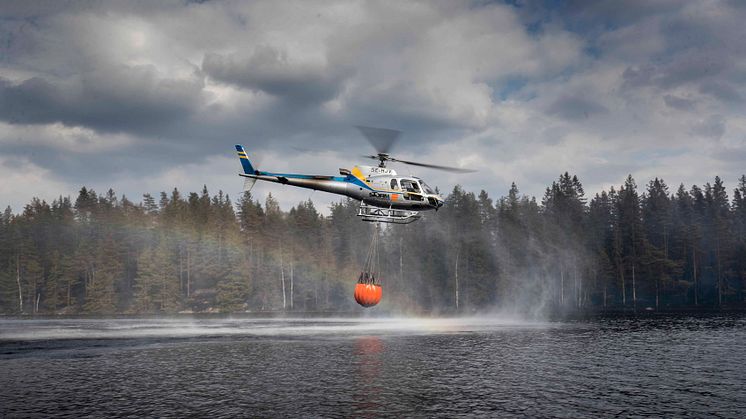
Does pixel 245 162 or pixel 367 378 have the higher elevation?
pixel 245 162

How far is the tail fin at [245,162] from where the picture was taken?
47.3 m

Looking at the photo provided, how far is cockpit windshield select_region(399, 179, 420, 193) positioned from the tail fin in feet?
41.3

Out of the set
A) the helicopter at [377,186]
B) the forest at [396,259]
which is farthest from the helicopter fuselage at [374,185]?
the forest at [396,259]

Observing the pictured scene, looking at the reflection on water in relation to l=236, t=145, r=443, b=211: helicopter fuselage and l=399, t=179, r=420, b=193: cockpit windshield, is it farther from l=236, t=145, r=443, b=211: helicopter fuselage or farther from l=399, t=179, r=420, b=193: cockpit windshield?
l=399, t=179, r=420, b=193: cockpit windshield

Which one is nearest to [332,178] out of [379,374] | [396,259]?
[379,374]

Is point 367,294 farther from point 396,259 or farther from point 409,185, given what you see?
point 396,259

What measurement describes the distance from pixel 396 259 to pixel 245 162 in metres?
90.5

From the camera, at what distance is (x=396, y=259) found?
135 metres

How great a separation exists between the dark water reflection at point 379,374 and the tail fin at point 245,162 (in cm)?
1642

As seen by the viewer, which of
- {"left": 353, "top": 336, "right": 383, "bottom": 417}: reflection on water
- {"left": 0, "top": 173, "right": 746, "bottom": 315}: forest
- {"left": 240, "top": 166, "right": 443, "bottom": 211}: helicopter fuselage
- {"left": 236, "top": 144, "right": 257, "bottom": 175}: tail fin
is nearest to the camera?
{"left": 353, "top": 336, "right": 383, "bottom": 417}: reflection on water

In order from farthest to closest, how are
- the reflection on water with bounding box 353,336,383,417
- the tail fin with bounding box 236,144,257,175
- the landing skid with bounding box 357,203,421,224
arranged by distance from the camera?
the tail fin with bounding box 236,144,257,175
the landing skid with bounding box 357,203,421,224
the reflection on water with bounding box 353,336,383,417

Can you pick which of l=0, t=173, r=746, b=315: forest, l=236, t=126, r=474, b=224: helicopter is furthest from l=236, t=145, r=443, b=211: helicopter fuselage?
l=0, t=173, r=746, b=315: forest

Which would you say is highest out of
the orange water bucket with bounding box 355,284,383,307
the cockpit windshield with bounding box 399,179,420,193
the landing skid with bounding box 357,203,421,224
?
the cockpit windshield with bounding box 399,179,420,193

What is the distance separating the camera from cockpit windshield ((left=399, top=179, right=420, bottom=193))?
46219 mm
